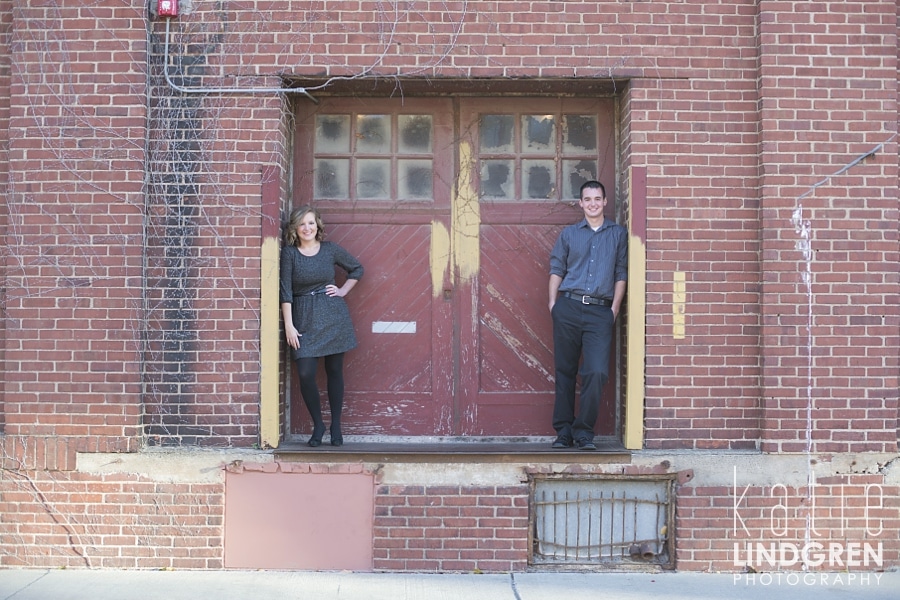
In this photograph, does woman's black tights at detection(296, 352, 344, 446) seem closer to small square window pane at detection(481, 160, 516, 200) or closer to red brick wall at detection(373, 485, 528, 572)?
red brick wall at detection(373, 485, 528, 572)

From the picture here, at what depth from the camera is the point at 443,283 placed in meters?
6.76

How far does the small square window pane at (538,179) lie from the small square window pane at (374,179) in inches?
39.6

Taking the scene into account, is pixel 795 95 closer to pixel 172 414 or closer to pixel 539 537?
pixel 539 537

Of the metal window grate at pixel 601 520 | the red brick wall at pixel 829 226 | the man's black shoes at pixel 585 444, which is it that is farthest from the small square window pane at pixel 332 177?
the red brick wall at pixel 829 226

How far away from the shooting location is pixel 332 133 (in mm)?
6824

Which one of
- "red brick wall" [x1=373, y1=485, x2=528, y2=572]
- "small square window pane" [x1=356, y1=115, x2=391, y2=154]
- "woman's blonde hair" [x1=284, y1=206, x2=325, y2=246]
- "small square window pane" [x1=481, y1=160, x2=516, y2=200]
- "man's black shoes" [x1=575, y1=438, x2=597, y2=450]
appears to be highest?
"small square window pane" [x1=356, y1=115, x2=391, y2=154]

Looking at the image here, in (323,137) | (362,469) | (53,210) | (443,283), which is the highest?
(323,137)

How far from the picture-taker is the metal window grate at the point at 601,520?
6.37 meters

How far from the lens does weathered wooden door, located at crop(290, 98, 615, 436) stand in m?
6.76

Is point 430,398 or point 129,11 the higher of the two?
point 129,11

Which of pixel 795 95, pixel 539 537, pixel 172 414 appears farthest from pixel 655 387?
pixel 172 414

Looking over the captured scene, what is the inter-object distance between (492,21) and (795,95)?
2.11 metres

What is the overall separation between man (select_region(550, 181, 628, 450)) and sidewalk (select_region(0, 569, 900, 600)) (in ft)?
3.13

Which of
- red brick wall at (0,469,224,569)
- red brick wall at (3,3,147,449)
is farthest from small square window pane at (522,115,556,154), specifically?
red brick wall at (0,469,224,569)
